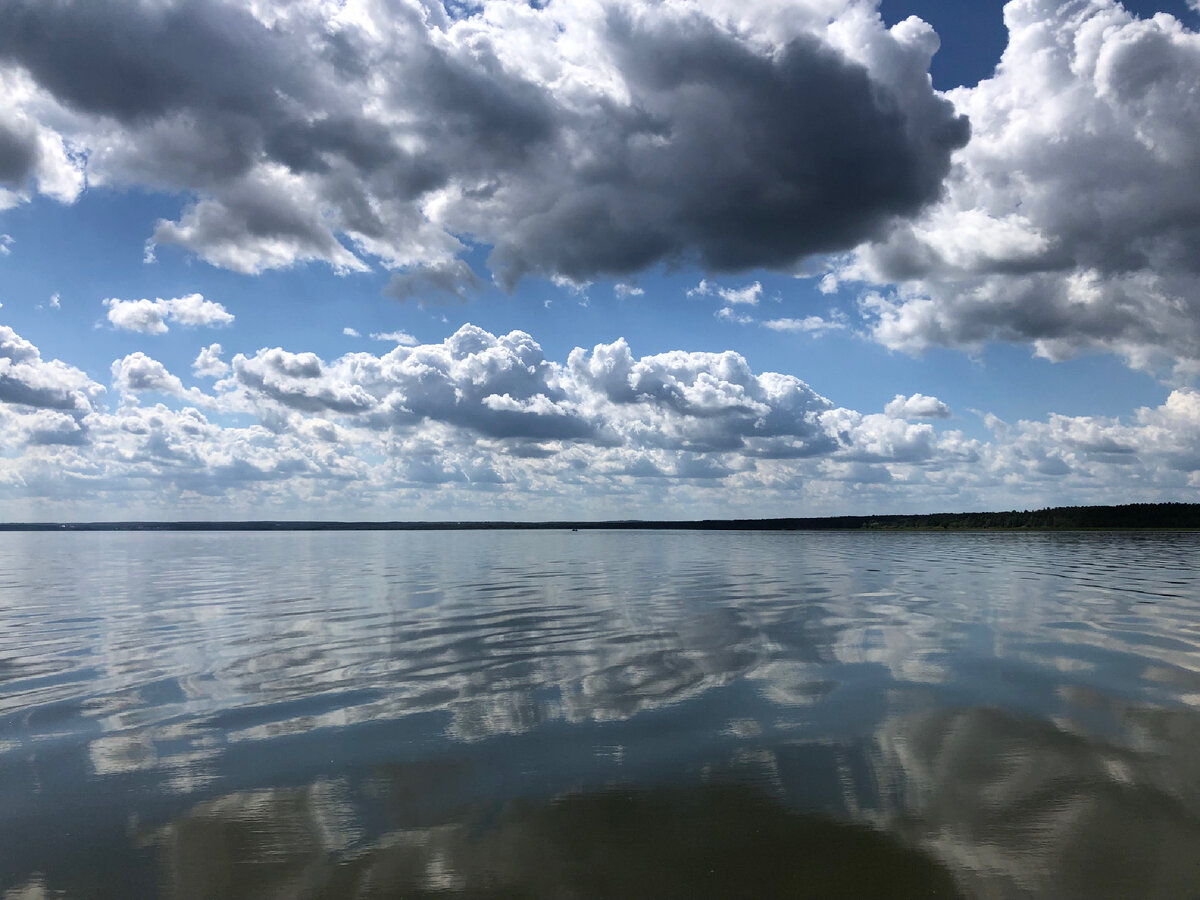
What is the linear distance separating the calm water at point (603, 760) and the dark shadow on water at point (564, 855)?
4 centimetres

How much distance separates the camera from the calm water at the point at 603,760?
23.6ft

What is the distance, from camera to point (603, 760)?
10391 millimetres

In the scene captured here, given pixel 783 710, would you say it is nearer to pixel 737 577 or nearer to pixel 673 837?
pixel 673 837

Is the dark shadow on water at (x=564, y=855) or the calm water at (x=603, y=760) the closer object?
the dark shadow on water at (x=564, y=855)

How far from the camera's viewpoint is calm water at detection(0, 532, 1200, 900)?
23.6 feet

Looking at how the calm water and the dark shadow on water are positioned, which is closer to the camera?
the dark shadow on water

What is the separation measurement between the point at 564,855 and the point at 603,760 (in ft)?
9.63

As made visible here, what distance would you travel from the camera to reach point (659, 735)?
37.9 ft

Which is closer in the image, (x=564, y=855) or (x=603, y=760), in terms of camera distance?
(x=564, y=855)

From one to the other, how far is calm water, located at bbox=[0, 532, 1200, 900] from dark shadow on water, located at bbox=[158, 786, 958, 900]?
0.04 meters

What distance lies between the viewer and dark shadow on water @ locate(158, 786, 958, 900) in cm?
683

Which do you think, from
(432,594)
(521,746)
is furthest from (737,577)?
(521,746)

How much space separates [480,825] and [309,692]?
787 centimetres

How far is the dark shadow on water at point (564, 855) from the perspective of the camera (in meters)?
6.83
